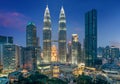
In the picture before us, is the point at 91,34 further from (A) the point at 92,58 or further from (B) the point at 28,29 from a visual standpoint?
(B) the point at 28,29

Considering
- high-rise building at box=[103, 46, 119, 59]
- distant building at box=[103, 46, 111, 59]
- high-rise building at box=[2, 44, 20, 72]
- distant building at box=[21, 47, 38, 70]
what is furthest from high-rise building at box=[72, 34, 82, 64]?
high-rise building at box=[2, 44, 20, 72]

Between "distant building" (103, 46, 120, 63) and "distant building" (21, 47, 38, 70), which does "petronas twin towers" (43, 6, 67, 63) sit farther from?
"distant building" (21, 47, 38, 70)

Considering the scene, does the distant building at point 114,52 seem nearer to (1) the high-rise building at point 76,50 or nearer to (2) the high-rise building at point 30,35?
(1) the high-rise building at point 76,50

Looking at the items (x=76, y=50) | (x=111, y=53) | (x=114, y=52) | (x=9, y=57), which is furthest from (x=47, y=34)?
(x=9, y=57)

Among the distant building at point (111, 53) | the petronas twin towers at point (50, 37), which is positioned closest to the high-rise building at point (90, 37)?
the petronas twin towers at point (50, 37)

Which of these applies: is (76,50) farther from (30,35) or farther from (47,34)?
(30,35)

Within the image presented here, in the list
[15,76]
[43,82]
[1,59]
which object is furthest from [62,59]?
[43,82]
